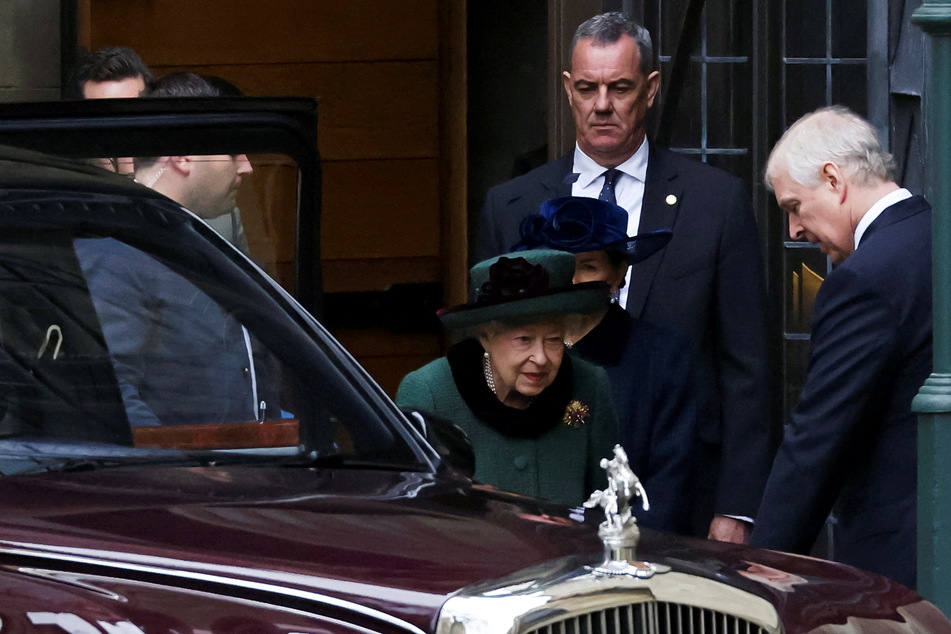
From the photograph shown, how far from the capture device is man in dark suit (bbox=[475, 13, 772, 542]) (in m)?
5.27

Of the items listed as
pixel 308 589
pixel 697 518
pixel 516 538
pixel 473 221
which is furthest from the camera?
pixel 473 221

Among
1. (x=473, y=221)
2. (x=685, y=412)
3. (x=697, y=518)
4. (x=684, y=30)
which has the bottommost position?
(x=697, y=518)

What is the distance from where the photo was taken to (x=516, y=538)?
2.91m

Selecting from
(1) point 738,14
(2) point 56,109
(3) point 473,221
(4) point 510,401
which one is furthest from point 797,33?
(2) point 56,109

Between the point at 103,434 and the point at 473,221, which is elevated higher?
the point at 473,221

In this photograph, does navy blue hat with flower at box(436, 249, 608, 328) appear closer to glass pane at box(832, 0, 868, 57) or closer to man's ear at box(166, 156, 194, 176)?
man's ear at box(166, 156, 194, 176)

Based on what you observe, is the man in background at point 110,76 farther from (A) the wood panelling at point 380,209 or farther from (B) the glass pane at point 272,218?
(A) the wood panelling at point 380,209

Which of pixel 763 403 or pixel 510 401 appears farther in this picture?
pixel 763 403

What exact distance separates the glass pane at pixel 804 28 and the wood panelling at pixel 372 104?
77.6 inches

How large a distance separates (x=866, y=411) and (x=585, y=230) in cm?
87

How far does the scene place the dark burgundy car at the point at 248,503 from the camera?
256cm

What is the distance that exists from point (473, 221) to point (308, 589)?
6.07m

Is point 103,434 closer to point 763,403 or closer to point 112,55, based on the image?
point 763,403

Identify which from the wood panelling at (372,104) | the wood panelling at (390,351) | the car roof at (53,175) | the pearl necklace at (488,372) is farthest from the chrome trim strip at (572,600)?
the wood panelling at (372,104)
